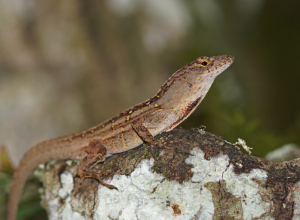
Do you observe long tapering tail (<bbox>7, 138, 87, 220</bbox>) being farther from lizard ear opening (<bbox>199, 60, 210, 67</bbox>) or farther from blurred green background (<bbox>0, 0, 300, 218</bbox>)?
blurred green background (<bbox>0, 0, 300, 218</bbox>)

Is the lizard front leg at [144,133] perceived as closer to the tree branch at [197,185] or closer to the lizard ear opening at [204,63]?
the tree branch at [197,185]

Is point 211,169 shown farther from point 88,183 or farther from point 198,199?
point 88,183

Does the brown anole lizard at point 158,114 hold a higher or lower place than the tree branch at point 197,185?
higher

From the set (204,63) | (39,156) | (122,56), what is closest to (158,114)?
(204,63)

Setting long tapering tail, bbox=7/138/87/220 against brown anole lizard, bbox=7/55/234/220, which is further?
long tapering tail, bbox=7/138/87/220

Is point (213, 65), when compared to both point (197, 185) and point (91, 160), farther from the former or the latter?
point (91, 160)

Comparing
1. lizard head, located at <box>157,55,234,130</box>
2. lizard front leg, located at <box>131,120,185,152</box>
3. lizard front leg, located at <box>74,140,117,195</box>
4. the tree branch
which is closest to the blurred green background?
lizard head, located at <box>157,55,234,130</box>

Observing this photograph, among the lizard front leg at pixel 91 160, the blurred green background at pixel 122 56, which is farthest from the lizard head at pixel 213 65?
the blurred green background at pixel 122 56
